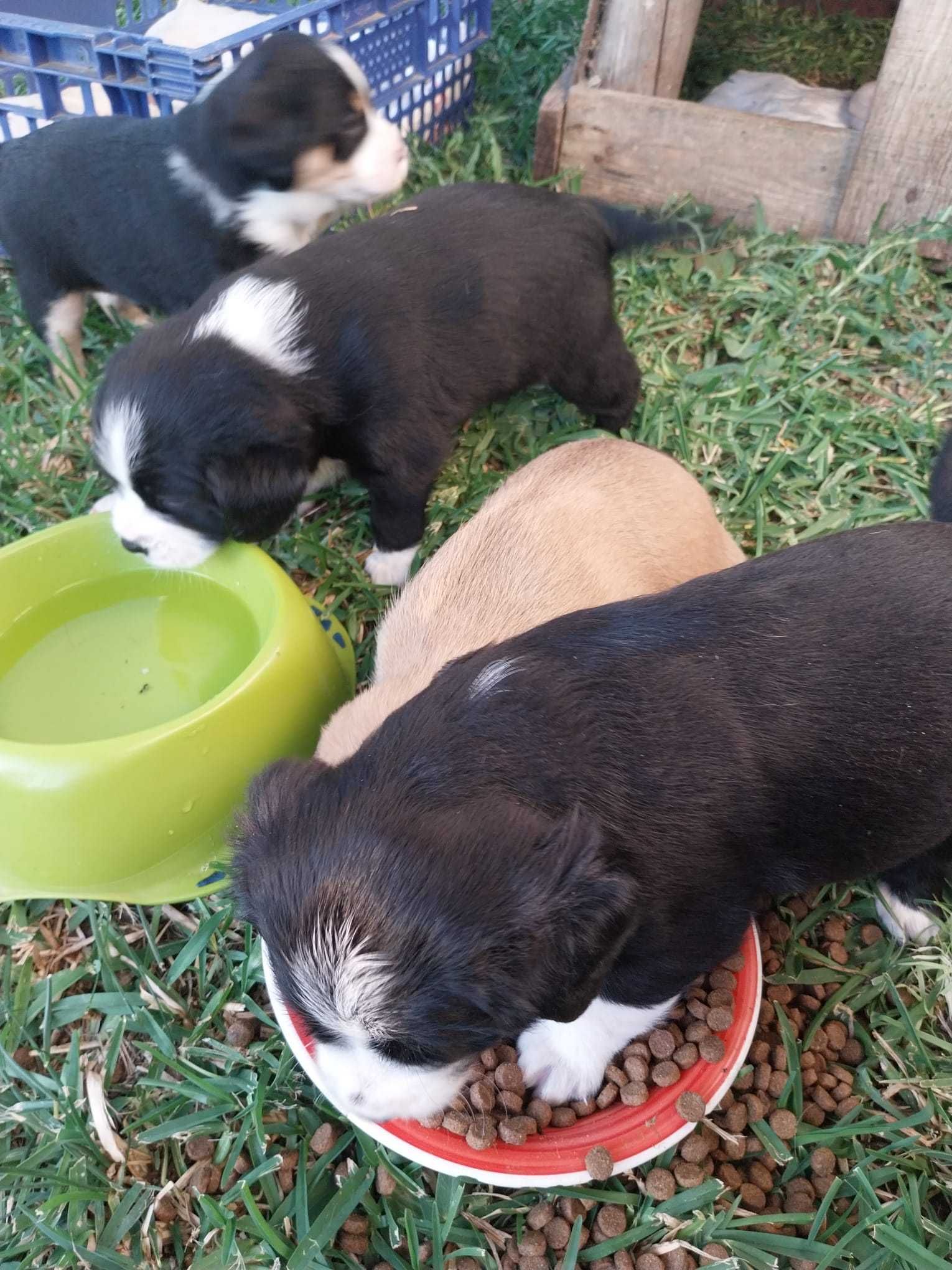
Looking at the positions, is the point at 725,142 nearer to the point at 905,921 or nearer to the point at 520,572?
the point at 520,572

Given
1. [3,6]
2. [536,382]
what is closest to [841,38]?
[536,382]

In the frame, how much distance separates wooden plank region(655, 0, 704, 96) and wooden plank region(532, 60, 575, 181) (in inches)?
16.0

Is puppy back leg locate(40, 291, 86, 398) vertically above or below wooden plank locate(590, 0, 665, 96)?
below

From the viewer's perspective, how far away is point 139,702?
8.23 ft

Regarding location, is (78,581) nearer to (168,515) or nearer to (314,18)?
(168,515)

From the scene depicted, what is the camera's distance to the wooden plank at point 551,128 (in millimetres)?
4109

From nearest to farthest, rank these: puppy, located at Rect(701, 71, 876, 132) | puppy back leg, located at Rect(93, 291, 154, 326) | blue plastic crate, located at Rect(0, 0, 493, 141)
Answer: blue plastic crate, located at Rect(0, 0, 493, 141) → puppy back leg, located at Rect(93, 291, 154, 326) → puppy, located at Rect(701, 71, 876, 132)

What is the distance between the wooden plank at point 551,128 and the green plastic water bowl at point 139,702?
2758 millimetres

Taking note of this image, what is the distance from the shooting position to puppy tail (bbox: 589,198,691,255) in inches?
124

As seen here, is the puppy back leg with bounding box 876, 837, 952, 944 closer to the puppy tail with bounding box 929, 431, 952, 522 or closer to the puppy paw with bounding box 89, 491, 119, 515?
the puppy tail with bounding box 929, 431, 952, 522

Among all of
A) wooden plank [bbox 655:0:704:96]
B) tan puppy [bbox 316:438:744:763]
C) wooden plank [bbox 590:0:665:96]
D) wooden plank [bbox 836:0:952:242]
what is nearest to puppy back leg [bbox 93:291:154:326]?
tan puppy [bbox 316:438:744:763]

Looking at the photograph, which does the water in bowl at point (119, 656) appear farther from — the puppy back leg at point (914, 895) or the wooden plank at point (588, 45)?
the wooden plank at point (588, 45)

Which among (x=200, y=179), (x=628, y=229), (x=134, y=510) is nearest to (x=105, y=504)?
(x=134, y=510)

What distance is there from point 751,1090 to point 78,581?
85.8 inches
